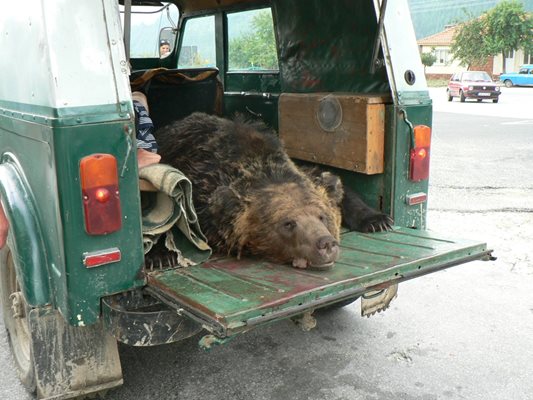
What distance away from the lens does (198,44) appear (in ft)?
20.9

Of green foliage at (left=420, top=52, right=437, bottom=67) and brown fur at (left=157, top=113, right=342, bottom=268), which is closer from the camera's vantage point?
brown fur at (left=157, top=113, right=342, bottom=268)

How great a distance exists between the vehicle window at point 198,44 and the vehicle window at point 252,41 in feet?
0.88

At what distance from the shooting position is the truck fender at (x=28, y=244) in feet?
9.05

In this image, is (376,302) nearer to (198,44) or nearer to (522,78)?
(198,44)

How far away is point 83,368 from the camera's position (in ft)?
9.93

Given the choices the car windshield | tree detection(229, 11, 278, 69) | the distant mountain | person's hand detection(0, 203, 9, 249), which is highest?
the distant mountain

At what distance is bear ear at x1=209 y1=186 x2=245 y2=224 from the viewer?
11.2 feet

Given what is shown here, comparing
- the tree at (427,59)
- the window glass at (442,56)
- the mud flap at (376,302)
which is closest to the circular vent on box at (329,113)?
the mud flap at (376,302)

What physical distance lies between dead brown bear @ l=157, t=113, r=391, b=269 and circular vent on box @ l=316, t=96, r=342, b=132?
38 cm

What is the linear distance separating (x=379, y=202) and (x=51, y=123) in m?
2.23

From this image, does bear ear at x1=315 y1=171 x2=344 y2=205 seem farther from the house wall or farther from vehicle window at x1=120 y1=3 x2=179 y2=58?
the house wall

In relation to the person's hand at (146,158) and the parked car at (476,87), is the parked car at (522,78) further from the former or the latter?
the person's hand at (146,158)

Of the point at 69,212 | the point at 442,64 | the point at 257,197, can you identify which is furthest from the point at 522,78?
the point at 69,212

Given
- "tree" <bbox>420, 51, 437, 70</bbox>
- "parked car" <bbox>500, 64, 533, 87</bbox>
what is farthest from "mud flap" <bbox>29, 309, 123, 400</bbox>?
"tree" <bbox>420, 51, 437, 70</bbox>
